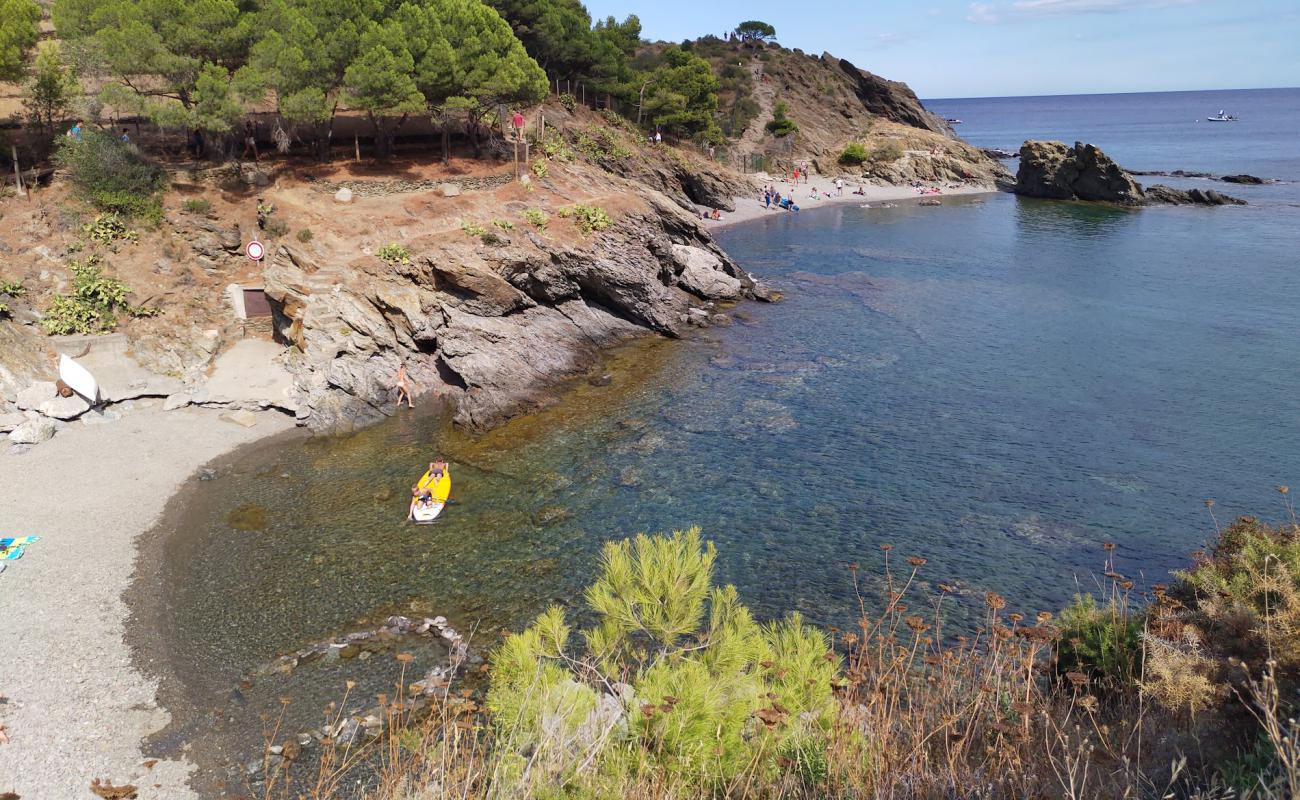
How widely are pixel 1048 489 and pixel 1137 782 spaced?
18.9 m

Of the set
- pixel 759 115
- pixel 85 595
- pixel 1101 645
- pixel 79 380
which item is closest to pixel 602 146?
pixel 759 115

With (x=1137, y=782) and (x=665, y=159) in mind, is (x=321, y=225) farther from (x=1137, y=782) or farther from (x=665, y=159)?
(x=665, y=159)

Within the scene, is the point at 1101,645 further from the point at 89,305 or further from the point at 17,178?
the point at 17,178

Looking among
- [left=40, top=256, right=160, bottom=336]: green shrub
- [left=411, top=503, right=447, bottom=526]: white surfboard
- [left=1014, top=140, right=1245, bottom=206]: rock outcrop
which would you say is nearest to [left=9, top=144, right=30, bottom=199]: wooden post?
[left=40, top=256, right=160, bottom=336]: green shrub

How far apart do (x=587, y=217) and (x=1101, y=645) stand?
108 feet

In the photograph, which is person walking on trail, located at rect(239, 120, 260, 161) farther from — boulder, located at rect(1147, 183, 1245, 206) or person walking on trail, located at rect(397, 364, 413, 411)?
boulder, located at rect(1147, 183, 1245, 206)

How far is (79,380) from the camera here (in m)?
27.0

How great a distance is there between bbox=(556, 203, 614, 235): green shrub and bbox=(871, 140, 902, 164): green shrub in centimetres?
6761

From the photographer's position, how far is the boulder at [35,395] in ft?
87.5

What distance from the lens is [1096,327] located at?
41.0 m

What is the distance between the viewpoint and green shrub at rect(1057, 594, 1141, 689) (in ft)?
36.4

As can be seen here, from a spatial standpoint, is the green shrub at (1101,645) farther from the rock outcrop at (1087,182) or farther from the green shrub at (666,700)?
the rock outcrop at (1087,182)

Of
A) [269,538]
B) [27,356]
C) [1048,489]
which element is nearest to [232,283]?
[27,356]

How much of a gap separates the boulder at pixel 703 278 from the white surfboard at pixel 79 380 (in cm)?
2791
